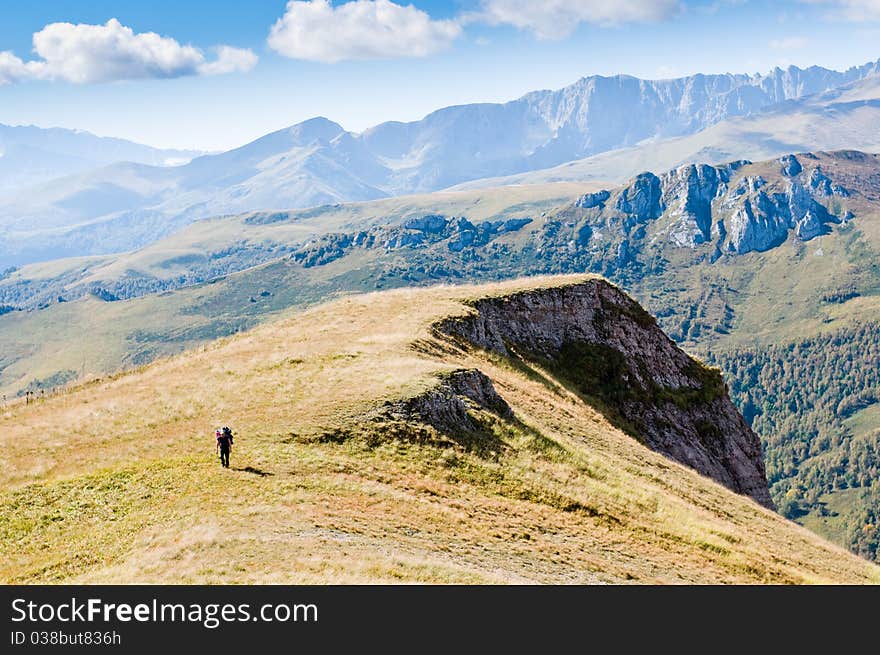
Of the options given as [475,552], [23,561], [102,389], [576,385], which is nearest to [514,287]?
[576,385]

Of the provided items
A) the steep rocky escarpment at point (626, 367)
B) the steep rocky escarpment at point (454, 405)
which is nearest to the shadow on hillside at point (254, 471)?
the steep rocky escarpment at point (454, 405)

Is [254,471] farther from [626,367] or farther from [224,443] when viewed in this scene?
[626,367]

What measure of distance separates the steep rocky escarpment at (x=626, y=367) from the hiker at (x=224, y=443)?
33589 mm

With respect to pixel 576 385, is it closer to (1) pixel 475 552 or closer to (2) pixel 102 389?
(1) pixel 475 552

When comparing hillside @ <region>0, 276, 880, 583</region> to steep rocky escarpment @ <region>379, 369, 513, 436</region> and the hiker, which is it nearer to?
steep rocky escarpment @ <region>379, 369, 513, 436</region>

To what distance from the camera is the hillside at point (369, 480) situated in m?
27.8

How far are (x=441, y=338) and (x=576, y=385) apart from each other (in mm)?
17193

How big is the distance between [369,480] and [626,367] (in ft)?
158

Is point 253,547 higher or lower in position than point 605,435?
higher

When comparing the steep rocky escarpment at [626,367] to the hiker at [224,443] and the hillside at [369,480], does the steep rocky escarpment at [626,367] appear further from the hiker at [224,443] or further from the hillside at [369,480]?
the hiker at [224,443]

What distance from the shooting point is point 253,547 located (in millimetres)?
26594

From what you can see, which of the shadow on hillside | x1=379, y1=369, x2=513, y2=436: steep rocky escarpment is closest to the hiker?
the shadow on hillside

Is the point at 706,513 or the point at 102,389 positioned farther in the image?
the point at 102,389

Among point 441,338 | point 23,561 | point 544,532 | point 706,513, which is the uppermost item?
point 441,338
